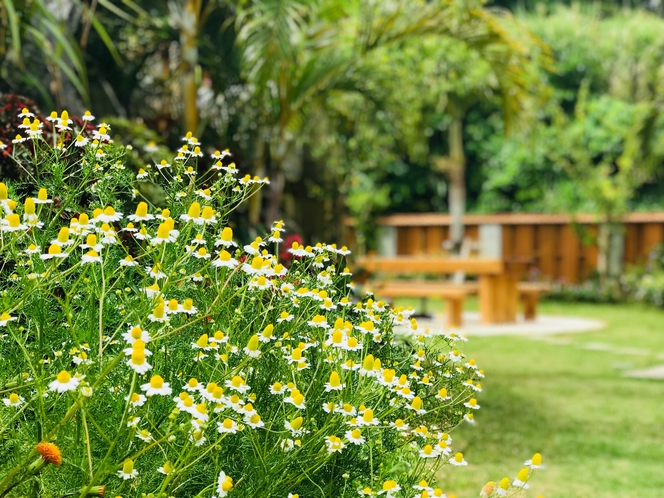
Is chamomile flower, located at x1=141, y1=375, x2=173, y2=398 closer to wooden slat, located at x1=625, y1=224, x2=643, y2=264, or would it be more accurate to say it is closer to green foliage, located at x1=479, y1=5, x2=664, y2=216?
green foliage, located at x1=479, y1=5, x2=664, y2=216

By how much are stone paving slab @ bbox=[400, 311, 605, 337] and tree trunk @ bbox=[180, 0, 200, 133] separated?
379cm

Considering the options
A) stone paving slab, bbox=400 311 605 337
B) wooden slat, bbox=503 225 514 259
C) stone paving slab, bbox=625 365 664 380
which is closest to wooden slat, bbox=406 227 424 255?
wooden slat, bbox=503 225 514 259

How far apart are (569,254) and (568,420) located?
33.8 feet

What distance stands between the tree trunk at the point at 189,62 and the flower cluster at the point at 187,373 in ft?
13.0

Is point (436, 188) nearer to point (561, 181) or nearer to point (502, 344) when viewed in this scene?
point (561, 181)

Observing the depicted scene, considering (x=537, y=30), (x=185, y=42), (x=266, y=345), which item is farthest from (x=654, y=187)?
(x=266, y=345)

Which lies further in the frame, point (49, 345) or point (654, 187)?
point (654, 187)

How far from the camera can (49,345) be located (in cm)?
176

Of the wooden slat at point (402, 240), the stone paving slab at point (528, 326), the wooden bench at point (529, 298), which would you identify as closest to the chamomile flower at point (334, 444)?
the stone paving slab at point (528, 326)

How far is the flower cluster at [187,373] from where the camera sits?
5.11 ft

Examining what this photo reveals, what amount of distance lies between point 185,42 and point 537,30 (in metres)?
12.7

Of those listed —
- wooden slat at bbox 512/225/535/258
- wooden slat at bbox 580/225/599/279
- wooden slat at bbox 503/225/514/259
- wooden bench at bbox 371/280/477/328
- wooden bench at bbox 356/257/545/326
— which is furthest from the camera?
wooden slat at bbox 503/225/514/259

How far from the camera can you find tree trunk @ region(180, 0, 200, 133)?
593 centimetres

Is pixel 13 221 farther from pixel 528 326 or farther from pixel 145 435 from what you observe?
pixel 528 326
